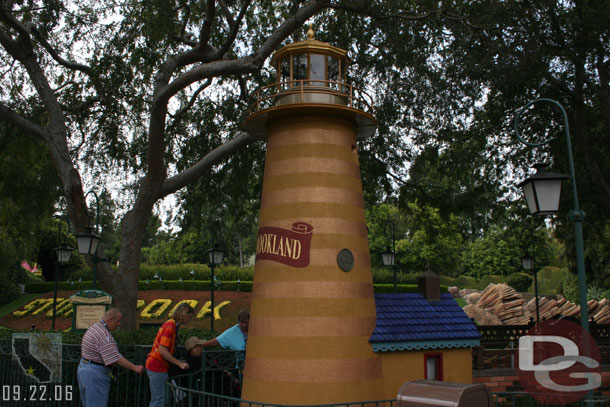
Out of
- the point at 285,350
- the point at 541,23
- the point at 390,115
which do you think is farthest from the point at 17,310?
the point at 541,23

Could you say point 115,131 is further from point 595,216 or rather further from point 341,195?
point 595,216

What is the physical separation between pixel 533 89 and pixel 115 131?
1315 cm

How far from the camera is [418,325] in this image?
377 inches

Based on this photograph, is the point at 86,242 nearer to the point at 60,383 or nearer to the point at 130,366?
the point at 60,383

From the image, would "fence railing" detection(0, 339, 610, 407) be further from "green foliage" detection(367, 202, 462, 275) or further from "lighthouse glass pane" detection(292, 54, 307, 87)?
"green foliage" detection(367, 202, 462, 275)

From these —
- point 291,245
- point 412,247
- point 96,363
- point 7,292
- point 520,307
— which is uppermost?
point 412,247

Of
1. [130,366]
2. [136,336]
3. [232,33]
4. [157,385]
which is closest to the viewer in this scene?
[130,366]

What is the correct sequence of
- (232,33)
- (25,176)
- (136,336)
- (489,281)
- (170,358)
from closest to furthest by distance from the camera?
(170,358), (136,336), (232,33), (25,176), (489,281)

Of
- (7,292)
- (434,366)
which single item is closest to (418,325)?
(434,366)

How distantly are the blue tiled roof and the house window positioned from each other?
0.23 metres

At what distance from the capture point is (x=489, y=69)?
45.9 ft

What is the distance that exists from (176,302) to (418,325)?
28.1m

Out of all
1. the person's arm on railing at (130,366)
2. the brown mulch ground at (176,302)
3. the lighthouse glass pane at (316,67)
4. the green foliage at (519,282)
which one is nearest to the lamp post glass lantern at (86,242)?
the person's arm on railing at (130,366)

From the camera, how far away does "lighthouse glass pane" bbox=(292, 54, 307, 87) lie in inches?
397
